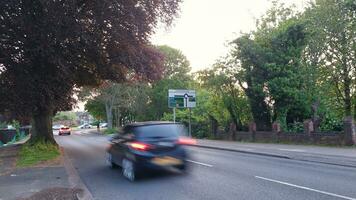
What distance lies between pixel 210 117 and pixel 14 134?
20983 mm

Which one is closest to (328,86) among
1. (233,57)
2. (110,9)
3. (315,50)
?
(315,50)

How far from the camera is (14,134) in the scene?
45469mm

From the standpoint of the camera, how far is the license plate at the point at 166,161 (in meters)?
12.0

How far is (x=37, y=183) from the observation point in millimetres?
11836

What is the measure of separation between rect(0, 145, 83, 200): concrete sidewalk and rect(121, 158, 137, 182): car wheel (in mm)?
1665

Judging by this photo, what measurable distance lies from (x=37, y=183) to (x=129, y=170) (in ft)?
8.30

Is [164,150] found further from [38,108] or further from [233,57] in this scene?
[233,57]

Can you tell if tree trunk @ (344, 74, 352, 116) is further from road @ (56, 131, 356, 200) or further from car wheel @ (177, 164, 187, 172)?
car wheel @ (177, 164, 187, 172)

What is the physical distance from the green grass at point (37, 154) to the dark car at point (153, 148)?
607 cm

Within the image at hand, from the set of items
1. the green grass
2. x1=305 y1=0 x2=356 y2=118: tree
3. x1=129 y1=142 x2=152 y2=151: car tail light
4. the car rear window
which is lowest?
the green grass

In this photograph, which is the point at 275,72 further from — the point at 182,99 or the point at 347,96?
the point at 182,99

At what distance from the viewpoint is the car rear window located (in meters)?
12.3

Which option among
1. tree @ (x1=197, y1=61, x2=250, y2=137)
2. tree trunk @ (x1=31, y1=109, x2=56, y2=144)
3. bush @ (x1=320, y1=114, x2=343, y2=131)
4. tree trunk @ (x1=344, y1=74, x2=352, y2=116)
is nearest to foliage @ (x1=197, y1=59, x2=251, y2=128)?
tree @ (x1=197, y1=61, x2=250, y2=137)

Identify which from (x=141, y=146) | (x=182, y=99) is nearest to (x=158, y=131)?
(x=141, y=146)
